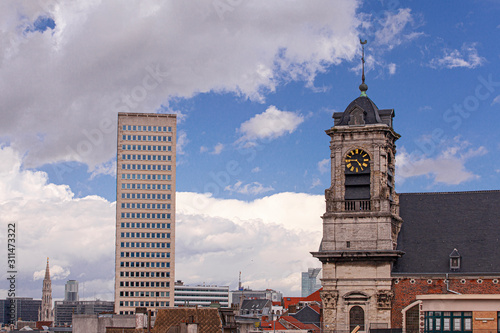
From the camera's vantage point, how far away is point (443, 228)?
77.4 metres

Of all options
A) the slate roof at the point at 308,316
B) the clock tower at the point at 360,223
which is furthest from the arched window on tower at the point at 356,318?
the slate roof at the point at 308,316

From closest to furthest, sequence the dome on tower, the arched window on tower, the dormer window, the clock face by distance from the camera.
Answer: the dormer window < the arched window on tower < the clock face < the dome on tower

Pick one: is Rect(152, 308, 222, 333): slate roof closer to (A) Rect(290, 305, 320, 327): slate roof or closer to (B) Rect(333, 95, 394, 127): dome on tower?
(B) Rect(333, 95, 394, 127): dome on tower

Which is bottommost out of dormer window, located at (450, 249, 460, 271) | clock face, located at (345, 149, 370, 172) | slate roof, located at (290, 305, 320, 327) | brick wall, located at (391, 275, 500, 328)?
slate roof, located at (290, 305, 320, 327)

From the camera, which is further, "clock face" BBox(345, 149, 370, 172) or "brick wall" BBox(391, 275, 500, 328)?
"clock face" BBox(345, 149, 370, 172)

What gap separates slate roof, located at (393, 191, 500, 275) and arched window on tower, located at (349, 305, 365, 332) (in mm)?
5184

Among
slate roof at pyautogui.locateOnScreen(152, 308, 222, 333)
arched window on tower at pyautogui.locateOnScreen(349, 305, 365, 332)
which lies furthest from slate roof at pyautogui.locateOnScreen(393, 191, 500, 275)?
slate roof at pyautogui.locateOnScreen(152, 308, 222, 333)

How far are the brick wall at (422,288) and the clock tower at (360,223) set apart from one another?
797mm

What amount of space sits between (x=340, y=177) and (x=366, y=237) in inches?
263

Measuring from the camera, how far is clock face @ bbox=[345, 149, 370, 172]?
78.4 m

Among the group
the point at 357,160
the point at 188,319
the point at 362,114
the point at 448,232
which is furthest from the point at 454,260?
the point at 188,319

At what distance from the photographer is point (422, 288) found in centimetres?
7394

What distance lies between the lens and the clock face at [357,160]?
78438 mm

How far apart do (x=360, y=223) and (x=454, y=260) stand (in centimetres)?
965
